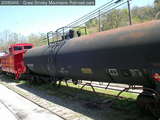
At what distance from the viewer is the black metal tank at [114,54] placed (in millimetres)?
6895

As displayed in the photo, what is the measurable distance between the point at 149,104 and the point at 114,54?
1804 mm

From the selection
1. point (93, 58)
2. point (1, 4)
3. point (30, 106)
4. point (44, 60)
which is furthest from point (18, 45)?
point (93, 58)

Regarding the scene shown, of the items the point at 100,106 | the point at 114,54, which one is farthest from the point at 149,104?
the point at 100,106

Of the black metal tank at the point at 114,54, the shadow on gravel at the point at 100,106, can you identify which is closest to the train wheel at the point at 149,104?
the shadow on gravel at the point at 100,106

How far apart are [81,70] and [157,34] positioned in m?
4.21

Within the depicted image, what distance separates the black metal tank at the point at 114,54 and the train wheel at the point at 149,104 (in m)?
0.51

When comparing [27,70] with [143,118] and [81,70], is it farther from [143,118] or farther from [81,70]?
[143,118]

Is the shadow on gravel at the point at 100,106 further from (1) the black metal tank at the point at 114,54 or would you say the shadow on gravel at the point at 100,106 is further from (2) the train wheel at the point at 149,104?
(1) the black metal tank at the point at 114,54

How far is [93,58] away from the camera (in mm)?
9164

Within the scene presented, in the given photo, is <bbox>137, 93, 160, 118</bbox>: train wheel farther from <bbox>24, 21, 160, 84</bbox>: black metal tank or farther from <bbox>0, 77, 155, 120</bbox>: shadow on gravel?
<bbox>24, 21, 160, 84</bbox>: black metal tank

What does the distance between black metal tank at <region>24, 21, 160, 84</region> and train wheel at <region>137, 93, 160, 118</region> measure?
1.69 ft

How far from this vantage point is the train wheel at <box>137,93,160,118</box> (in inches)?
285

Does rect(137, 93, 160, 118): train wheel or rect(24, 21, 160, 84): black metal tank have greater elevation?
rect(24, 21, 160, 84): black metal tank

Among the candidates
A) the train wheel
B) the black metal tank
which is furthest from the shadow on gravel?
the black metal tank
